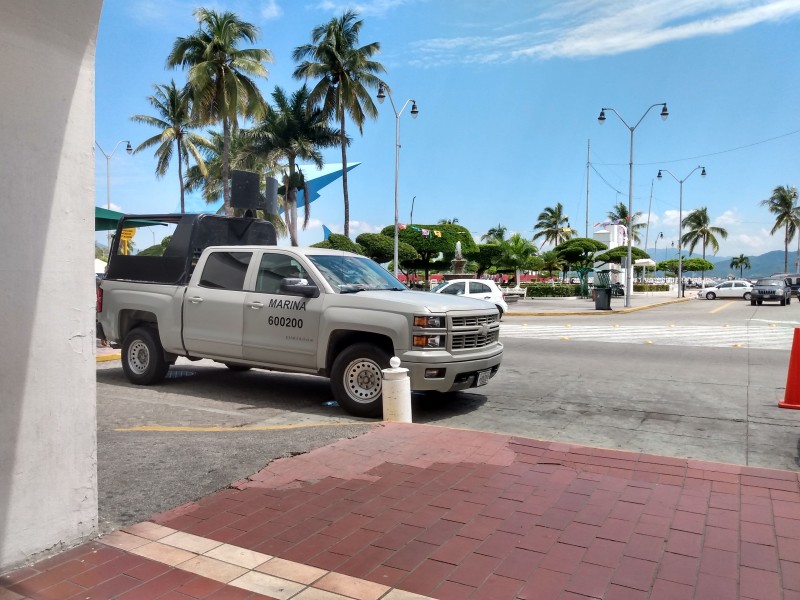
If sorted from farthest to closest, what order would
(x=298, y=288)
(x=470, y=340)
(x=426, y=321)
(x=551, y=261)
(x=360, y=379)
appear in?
(x=551, y=261), (x=298, y=288), (x=470, y=340), (x=360, y=379), (x=426, y=321)

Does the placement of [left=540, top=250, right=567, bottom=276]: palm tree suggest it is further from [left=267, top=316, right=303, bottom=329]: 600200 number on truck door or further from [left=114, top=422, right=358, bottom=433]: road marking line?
[left=114, top=422, right=358, bottom=433]: road marking line

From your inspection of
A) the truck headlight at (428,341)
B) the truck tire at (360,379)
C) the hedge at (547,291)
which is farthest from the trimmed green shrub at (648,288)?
the truck tire at (360,379)

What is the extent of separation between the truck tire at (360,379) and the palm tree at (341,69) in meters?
36.9

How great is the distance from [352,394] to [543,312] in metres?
23.0

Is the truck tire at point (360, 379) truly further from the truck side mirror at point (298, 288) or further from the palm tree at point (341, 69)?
the palm tree at point (341, 69)

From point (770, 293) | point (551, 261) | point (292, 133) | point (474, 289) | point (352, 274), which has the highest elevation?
point (292, 133)

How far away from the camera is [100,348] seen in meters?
14.0

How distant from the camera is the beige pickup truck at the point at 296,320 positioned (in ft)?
24.0

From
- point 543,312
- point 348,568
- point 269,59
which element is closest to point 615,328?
point 543,312

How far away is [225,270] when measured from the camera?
8.73 metres

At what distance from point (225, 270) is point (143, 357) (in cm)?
200

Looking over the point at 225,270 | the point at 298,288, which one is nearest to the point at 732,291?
the point at 225,270

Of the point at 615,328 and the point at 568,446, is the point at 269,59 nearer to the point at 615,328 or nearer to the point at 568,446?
the point at 615,328

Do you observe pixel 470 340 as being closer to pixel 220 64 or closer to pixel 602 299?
pixel 602 299
